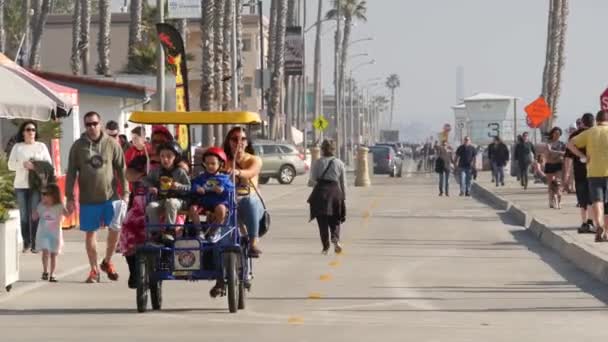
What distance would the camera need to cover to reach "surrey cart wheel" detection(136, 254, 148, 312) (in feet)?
50.1

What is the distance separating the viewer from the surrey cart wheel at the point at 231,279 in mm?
15274

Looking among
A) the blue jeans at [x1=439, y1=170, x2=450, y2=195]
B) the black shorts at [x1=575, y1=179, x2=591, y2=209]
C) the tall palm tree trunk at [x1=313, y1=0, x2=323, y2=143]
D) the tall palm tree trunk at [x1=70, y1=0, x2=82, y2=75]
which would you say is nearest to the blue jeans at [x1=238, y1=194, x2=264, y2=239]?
the black shorts at [x1=575, y1=179, x2=591, y2=209]

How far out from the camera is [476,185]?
56.0 metres

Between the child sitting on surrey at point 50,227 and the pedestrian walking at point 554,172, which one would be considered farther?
the pedestrian walking at point 554,172

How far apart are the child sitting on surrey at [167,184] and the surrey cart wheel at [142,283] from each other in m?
0.36

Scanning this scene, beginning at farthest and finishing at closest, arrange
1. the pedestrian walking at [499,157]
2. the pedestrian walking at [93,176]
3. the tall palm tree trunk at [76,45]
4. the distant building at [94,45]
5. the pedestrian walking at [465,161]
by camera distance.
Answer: the distant building at [94,45]
the tall palm tree trunk at [76,45]
the pedestrian walking at [499,157]
the pedestrian walking at [465,161]
the pedestrian walking at [93,176]

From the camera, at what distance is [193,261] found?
15.6 metres

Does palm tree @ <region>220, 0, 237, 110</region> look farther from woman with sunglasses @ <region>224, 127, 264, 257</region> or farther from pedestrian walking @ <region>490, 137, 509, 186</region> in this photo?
woman with sunglasses @ <region>224, 127, 264, 257</region>

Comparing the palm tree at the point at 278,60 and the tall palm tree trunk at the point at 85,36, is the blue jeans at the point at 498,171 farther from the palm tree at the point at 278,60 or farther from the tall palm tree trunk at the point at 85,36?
the palm tree at the point at 278,60

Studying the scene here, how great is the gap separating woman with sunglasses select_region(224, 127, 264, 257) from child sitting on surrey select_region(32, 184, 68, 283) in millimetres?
2998

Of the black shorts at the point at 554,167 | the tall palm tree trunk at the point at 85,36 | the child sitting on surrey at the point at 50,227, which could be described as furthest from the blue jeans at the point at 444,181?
the child sitting on surrey at the point at 50,227

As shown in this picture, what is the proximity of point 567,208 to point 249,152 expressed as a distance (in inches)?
772

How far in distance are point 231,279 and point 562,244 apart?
33.9 ft

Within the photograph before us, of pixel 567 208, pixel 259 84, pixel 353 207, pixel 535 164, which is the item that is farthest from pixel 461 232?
pixel 259 84
